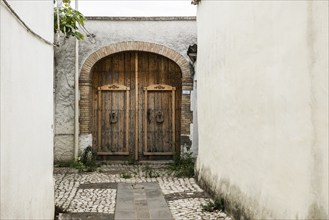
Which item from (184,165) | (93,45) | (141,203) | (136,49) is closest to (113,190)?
(141,203)

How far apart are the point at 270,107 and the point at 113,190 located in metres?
4.15

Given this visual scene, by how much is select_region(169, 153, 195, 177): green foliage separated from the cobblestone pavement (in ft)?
0.64

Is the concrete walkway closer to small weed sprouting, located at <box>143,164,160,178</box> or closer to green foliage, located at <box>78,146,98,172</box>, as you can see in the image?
small weed sprouting, located at <box>143,164,160,178</box>

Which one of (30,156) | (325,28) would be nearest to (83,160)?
(30,156)

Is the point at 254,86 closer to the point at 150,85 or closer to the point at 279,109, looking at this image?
the point at 279,109

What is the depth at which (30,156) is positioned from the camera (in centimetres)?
402

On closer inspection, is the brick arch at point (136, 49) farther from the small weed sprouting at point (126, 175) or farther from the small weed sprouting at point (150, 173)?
the small weed sprouting at point (126, 175)

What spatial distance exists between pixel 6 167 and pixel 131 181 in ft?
17.5

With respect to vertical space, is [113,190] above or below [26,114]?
below

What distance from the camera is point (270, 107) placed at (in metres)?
4.11

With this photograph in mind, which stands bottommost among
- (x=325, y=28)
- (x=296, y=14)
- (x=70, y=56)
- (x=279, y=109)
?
(x=279, y=109)

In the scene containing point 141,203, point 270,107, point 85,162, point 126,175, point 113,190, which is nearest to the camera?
point 270,107

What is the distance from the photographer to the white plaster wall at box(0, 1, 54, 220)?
3.14 meters

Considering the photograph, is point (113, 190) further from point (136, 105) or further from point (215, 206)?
point (136, 105)
